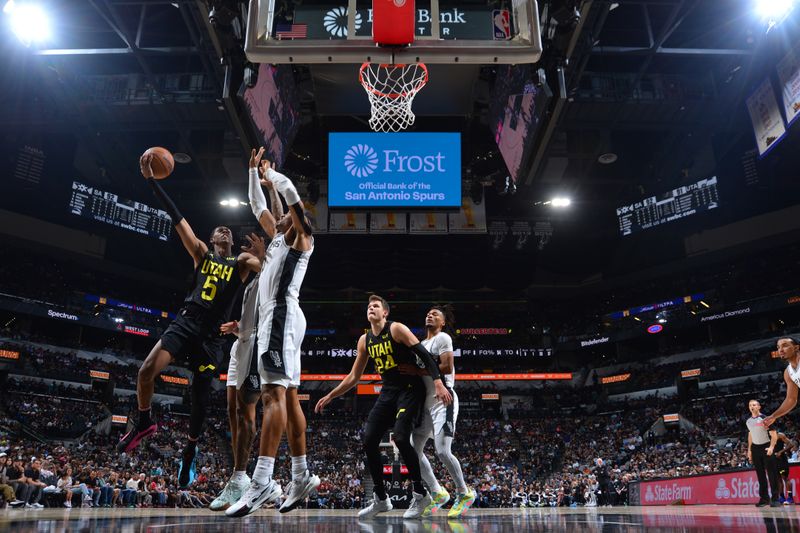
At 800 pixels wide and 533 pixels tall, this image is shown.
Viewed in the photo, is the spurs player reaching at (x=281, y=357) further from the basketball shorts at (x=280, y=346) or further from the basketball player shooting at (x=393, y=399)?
the basketball player shooting at (x=393, y=399)

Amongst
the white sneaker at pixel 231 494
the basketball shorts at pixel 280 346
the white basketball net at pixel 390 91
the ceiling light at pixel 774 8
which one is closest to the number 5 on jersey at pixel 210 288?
the basketball shorts at pixel 280 346

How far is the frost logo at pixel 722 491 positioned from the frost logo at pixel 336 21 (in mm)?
12140

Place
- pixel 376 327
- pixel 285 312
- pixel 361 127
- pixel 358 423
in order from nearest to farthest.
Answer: pixel 285 312 → pixel 376 327 → pixel 361 127 → pixel 358 423

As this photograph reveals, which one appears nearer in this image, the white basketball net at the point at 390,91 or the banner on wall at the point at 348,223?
the white basketball net at the point at 390,91

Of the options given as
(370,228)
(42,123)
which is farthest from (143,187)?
(370,228)

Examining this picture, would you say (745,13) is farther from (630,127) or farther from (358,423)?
(358,423)

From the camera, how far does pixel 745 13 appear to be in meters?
12.2

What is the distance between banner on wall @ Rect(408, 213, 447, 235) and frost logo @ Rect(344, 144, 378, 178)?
21.7ft

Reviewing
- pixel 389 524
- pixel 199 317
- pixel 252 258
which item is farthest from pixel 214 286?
pixel 389 524

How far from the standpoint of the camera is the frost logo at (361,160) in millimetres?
14094

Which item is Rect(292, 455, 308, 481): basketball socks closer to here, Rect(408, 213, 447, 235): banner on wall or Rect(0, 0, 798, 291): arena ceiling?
Rect(0, 0, 798, 291): arena ceiling

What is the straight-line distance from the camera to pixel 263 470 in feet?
13.1

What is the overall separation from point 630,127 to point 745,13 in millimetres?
3898

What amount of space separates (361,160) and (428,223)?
6.84m
